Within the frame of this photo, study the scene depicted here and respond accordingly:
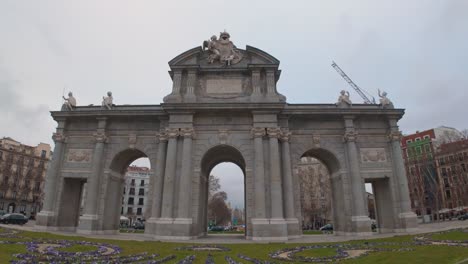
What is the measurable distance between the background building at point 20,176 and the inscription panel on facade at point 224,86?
5434 centimetres

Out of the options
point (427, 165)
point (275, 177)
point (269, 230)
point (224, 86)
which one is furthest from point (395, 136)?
point (427, 165)

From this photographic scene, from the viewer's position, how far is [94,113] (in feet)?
90.2

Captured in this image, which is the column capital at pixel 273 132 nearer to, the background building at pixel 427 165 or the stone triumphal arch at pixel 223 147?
the stone triumphal arch at pixel 223 147

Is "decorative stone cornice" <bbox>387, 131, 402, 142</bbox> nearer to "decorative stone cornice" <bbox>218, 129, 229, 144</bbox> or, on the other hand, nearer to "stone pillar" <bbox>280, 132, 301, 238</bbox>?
"stone pillar" <bbox>280, 132, 301, 238</bbox>

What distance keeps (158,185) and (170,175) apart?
1463 mm

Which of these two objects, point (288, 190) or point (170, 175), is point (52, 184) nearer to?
point (170, 175)

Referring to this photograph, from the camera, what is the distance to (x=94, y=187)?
25.9 metres

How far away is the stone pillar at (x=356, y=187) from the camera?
24.1m

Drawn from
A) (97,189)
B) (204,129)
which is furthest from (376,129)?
(97,189)

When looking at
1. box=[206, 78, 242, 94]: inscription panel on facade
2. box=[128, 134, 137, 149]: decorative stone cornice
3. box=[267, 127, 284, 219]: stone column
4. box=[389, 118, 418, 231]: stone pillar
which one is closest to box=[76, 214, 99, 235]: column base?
box=[128, 134, 137, 149]: decorative stone cornice

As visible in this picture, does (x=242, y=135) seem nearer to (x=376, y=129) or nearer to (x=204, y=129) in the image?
(x=204, y=129)

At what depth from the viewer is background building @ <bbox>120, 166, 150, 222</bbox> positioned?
8588 cm

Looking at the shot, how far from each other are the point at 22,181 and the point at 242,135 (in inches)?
2371

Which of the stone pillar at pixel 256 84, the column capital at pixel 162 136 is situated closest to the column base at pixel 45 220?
the column capital at pixel 162 136
